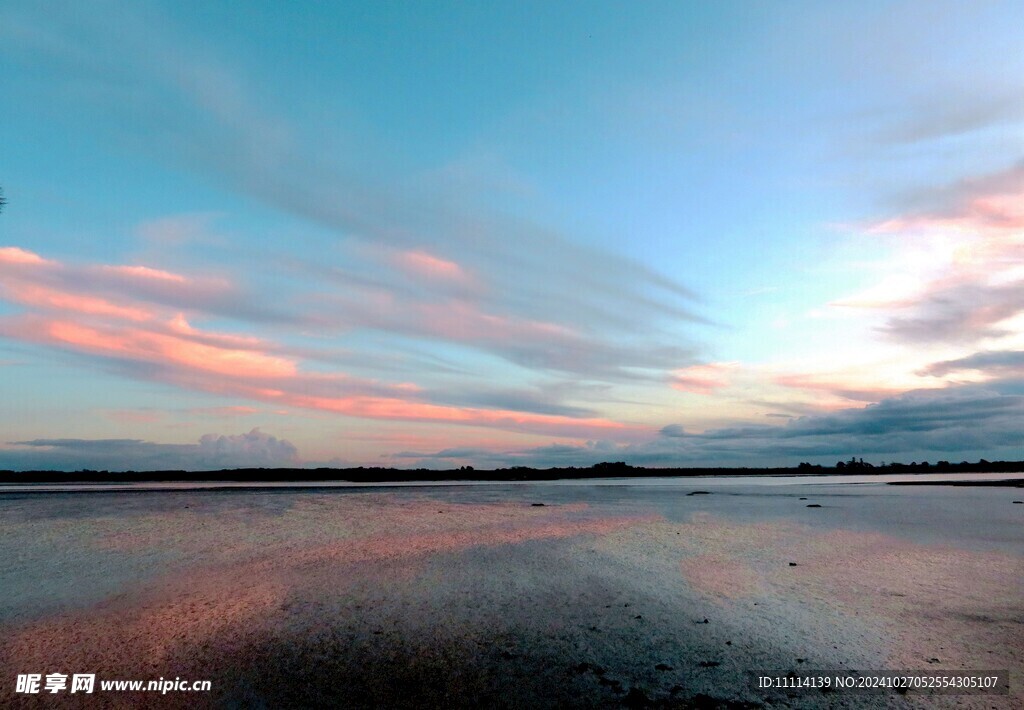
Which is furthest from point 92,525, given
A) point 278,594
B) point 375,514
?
point 278,594

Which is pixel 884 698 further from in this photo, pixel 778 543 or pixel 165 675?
pixel 778 543

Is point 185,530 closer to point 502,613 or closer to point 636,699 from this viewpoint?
point 502,613

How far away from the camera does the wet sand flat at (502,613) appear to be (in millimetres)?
6316

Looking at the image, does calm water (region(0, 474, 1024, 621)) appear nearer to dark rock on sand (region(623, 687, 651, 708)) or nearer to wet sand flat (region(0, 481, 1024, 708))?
wet sand flat (region(0, 481, 1024, 708))

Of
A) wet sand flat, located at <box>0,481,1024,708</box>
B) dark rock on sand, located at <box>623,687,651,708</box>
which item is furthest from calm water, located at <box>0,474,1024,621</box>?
dark rock on sand, located at <box>623,687,651,708</box>

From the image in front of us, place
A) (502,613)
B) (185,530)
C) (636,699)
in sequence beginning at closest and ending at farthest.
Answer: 1. (636,699)
2. (502,613)
3. (185,530)

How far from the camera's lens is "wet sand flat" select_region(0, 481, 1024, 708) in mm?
6316

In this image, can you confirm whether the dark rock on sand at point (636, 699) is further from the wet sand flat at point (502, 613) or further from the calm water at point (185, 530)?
the calm water at point (185, 530)

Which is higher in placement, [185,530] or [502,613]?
[502,613]

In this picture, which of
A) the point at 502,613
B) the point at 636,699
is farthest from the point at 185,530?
the point at 636,699

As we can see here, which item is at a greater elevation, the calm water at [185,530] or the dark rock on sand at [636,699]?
the dark rock on sand at [636,699]

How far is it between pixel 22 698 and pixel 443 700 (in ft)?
13.9

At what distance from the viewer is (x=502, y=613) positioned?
8.99 m

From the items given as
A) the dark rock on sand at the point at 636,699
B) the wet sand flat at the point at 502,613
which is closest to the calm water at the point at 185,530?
the wet sand flat at the point at 502,613
